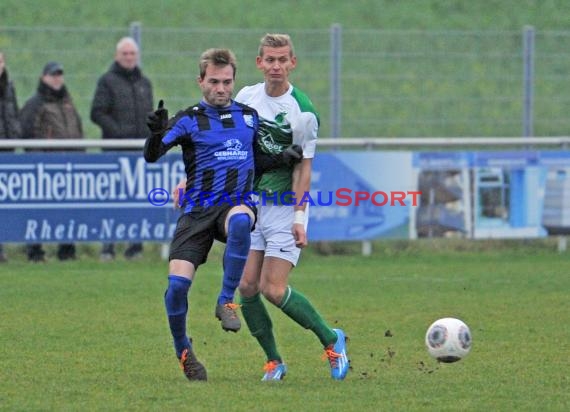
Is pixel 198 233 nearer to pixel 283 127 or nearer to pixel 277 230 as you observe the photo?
pixel 277 230

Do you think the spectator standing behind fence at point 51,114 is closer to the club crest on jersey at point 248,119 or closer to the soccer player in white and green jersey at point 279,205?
the soccer player in white and green jersey at point 279,205

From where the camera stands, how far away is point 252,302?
A: 823cm

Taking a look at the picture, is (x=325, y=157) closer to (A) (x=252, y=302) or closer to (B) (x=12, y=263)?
(B) (x=12, y=263)

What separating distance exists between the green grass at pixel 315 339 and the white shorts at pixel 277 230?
756mm

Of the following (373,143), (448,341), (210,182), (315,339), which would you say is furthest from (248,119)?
(373,143)

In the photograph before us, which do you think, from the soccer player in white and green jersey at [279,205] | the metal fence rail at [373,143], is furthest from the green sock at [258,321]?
the metal fence rail at [373,143]

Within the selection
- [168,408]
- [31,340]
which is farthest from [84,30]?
[168,408]

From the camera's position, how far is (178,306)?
7688mm

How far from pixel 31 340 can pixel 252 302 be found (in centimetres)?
221

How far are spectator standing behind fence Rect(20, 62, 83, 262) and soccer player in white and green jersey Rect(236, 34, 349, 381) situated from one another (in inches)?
283

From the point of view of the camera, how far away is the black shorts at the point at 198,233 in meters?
7.73

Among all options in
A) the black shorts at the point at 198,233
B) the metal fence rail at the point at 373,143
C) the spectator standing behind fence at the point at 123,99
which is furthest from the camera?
the spectator standing behind fence at the point at 123,99

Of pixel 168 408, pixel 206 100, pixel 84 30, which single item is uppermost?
pixel 84 30

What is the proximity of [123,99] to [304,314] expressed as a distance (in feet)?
25.1
